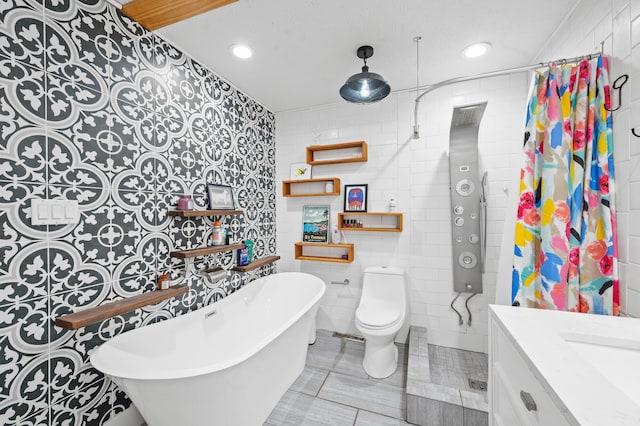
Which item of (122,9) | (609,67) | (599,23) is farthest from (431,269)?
(122,9)

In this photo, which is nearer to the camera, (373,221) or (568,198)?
(568,198)

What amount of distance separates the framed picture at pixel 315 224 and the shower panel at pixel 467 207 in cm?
128

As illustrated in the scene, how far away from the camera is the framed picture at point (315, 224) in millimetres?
2888

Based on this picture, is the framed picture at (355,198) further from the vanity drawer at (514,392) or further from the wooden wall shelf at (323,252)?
the vanity drawer at (514,392)

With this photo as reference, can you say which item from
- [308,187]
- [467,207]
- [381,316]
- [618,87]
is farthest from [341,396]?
[618,87]

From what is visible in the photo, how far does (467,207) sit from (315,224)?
1.53 metres

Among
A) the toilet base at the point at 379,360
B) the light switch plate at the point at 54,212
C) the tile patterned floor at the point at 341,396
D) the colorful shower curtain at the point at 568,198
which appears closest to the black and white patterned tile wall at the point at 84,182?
the light switch plate at the point at 54,212

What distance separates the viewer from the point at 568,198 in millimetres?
1275

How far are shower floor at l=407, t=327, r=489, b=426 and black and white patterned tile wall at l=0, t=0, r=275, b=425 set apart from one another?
5.72ft

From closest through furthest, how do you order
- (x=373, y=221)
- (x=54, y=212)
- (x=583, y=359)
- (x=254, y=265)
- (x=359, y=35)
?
(x=583, y=359)
(x=54, y=212)
(x=359, y=35)
(x=254, y=265)
(x=373, y=221)

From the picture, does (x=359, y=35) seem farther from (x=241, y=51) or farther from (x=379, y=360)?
(x=379, y=360)

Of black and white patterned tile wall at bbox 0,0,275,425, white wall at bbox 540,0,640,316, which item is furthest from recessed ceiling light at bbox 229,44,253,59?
white wall at bbox 540,0,640,316

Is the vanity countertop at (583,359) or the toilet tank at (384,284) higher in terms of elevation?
the vanity countertop at (583,359)

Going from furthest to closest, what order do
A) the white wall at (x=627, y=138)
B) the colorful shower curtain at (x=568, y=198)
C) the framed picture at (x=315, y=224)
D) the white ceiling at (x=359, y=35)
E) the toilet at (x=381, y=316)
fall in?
the framed picture at (x=315, y=224) → the toilet at (x=381, y=316) → the white ceiling at (x=359, y=35) → the colorful shower curtain at (x=568, y=198) → the white wall at (x=627, y=138)
